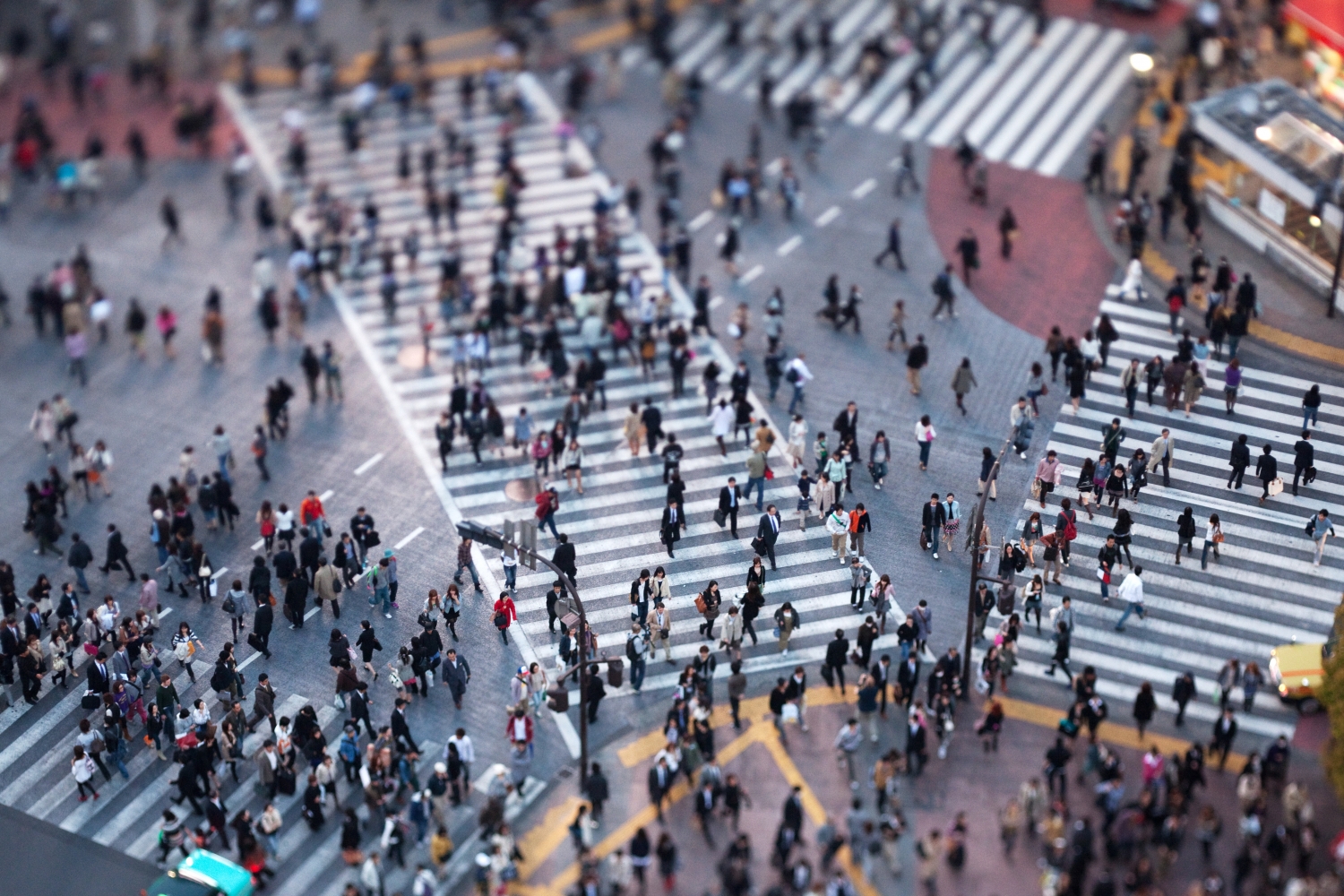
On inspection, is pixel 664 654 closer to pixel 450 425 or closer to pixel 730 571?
pixel 730 571

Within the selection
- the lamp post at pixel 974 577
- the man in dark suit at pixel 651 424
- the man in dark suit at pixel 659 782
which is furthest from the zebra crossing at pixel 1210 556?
the man in dark suit at pixel 651 424

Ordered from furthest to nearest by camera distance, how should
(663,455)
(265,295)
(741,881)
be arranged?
(265,295)
(663,455)
(741,881)

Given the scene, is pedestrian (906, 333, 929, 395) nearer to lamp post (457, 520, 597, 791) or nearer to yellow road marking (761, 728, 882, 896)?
yellow road marking (761, 728, 882, 896)

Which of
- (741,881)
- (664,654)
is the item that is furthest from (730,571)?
(741,881)

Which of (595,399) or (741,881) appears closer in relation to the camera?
(741,881)

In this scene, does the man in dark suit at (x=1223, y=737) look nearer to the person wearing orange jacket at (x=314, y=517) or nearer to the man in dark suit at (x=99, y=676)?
the person wearing orange jacket at (x=314, y=517)

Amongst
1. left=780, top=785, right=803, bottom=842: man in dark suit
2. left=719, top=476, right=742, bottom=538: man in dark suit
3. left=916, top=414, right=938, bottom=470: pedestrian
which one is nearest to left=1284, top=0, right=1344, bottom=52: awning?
left=916, top=414, right=938, bottom=470: pedestrian

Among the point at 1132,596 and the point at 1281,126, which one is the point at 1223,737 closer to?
the point at 1132,596

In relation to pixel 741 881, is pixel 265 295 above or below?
above
